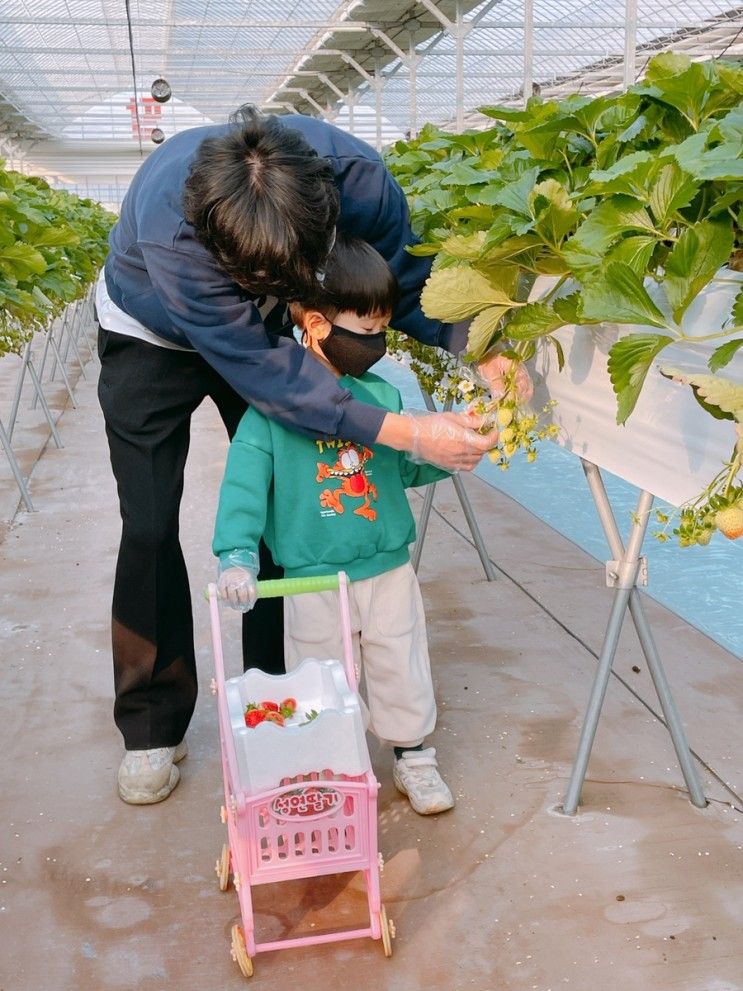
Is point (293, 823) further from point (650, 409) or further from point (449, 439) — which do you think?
point (650, 409)

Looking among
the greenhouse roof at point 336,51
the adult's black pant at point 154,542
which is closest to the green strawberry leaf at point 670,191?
the adult's black pant at point 154,542

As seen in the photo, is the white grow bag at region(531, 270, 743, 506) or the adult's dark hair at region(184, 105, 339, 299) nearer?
the white grow bag at region(531, 270, 743, 506)

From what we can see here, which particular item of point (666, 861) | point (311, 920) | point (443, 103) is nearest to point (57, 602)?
point (311, 920)

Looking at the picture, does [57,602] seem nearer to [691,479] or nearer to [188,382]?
[188,382]

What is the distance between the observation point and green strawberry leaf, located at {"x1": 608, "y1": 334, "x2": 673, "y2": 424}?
142 cm

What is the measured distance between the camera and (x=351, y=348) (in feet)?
7.09

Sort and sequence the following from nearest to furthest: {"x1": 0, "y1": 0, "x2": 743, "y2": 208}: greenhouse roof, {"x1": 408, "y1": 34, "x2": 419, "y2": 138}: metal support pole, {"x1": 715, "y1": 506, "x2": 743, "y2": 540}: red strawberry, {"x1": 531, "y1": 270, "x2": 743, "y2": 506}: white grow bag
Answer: {"x1": 715, "y1": 506, "x2": 743, "y2": 540}: red strawberry → {"x1": 531, "y1": 270, "x2": 743, "y2": 506}: white grow bag → {"x1": 408, "y1": 34, "x2": 419, "y2": 138}: metal support pole → {"x1": 0, "y1": 0, "x2": 743, "y2": 208}: greenhouse roof

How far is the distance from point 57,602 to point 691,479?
266 cm

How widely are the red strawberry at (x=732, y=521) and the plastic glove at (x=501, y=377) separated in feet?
2.37

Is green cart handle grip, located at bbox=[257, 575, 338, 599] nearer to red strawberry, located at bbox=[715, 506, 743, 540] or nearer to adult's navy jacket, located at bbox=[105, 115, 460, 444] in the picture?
adult's navy jacket, located at bbox=[105, 115, 460, 444]

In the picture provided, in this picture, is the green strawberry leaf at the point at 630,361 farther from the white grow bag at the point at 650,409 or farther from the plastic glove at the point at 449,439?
the plastic glove at the point at 449,439

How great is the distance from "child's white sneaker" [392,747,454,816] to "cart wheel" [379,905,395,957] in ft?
1.41

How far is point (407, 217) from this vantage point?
2.20 metres

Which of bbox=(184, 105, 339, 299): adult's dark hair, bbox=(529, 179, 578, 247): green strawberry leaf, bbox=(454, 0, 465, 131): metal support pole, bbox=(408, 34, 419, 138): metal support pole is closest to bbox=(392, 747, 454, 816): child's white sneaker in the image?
bbox=(184, 105, 339, 299): adult's dark hair
